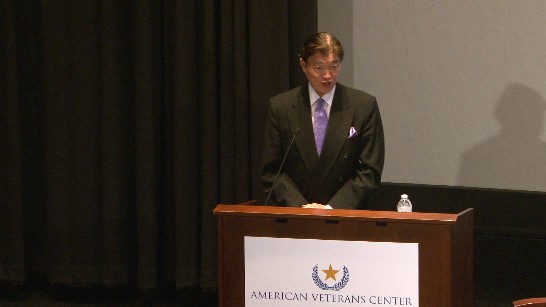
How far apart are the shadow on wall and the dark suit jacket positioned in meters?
1.12

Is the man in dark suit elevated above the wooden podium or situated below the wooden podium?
above

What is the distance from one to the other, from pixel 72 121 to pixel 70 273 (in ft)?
2.85

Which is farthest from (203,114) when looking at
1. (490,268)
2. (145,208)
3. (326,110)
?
(490,268)

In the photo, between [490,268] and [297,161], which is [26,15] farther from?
[490,268]

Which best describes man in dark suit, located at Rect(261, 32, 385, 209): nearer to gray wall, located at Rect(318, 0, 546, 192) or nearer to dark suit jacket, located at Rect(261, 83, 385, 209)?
dark suit jacket, located at Rect(261, 83, 385, 209)

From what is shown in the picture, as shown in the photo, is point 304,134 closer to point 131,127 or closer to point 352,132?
point 352,132

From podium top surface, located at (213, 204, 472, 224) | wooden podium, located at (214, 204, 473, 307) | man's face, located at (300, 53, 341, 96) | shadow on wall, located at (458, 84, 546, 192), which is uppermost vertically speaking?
man's face, located at (300, 53, 341, 96)

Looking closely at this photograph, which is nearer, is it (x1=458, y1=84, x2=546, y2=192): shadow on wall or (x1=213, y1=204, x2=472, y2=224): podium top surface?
(x1=213, y1=204, x2=472, y2=224): podium top surface

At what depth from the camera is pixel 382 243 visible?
3.10 metres

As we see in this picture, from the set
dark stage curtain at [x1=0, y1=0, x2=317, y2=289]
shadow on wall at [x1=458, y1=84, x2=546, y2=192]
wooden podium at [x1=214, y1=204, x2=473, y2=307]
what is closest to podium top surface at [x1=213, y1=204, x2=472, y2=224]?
wooden podium at [x1=214, y1=204, x2=473, y2=307]

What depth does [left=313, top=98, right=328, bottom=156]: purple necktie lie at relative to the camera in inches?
141

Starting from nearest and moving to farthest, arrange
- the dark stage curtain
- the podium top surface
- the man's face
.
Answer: the podium top surface, the man's face, the dark stage curtain

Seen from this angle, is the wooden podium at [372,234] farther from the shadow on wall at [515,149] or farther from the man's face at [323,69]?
the shadow on wall at [515,149]

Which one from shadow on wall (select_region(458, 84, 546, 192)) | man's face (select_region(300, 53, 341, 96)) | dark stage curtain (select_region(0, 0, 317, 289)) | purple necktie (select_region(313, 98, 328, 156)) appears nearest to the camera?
man's face (select_region(300, 53, 341, 96))
